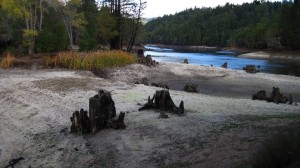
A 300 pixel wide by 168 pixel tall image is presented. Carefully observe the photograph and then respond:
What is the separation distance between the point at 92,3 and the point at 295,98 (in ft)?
180

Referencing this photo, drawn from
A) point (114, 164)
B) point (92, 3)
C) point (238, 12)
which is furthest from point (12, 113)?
point (238, 12)

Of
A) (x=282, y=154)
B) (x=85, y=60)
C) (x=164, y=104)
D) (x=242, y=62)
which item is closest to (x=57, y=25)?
(x=85, y=60)

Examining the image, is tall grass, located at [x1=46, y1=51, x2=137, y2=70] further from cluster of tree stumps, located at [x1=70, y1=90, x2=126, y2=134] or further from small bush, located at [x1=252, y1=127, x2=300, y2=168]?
small bush, located at [x1=252, y1=127, x2=300, y2=168]

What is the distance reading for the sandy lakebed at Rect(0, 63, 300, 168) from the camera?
7918mm

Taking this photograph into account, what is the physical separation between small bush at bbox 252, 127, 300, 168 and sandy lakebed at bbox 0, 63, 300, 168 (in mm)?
1048

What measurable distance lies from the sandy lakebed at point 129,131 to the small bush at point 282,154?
105 centimetres

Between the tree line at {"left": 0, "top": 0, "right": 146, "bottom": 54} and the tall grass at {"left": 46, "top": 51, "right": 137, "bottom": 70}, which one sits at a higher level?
the tree line at {"left": 0, "top": 0, "right": 146, "bottom": 54}

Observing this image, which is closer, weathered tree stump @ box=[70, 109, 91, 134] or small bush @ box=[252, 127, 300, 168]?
small bush @ box=[252, 127, 300, 168]

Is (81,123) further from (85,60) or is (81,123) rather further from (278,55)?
(278,55)

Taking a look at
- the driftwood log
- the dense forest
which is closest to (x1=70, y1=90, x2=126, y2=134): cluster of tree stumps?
the driftwood log

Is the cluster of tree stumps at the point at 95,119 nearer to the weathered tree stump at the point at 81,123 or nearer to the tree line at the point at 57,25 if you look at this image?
the weathered tree stump at the point at 81,123

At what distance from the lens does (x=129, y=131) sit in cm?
979

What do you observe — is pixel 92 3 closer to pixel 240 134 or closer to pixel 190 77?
pixel 190 77

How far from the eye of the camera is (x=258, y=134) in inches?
339
